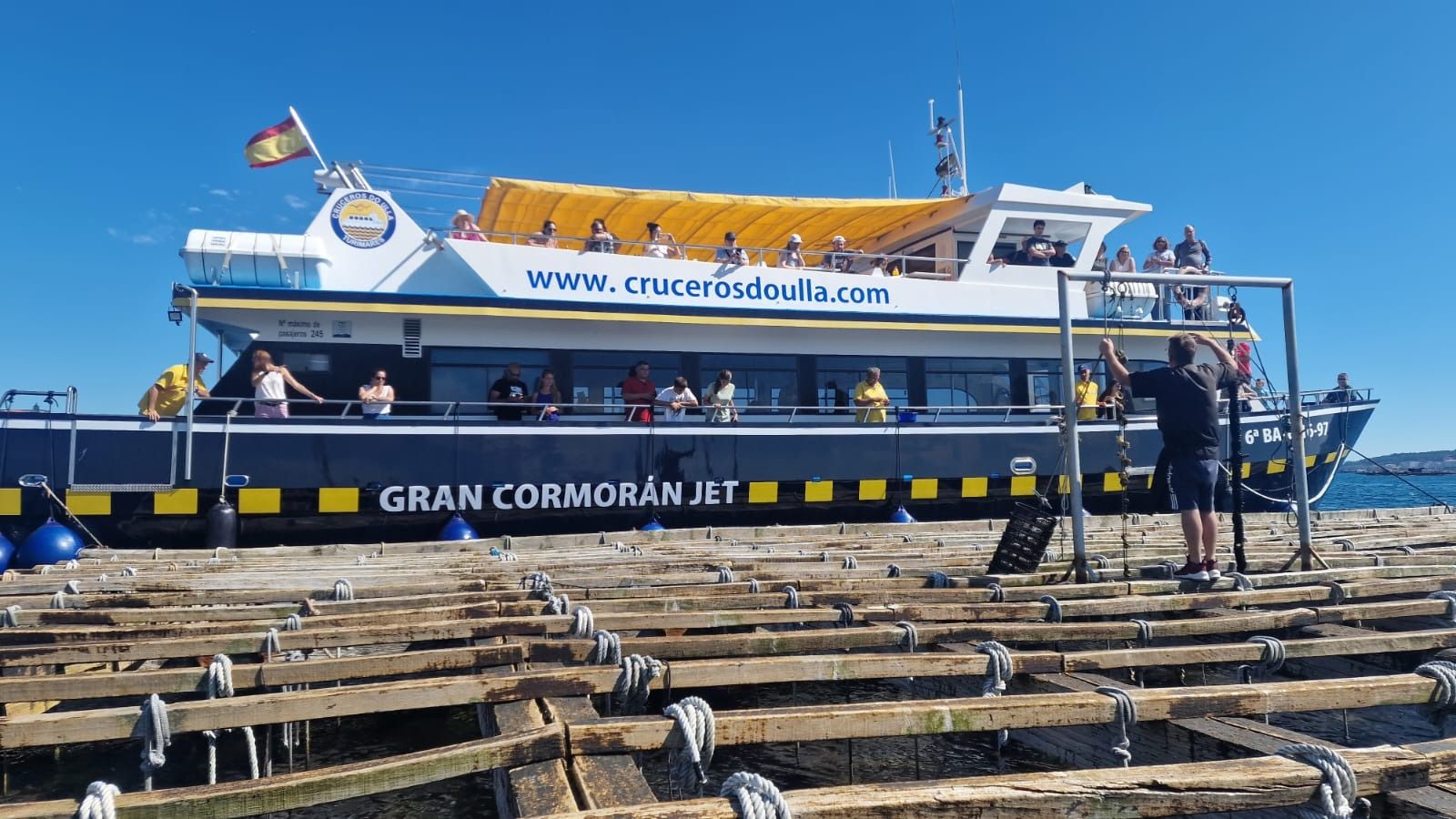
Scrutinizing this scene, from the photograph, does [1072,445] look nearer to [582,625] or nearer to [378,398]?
[582,625]

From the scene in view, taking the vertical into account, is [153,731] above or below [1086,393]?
below

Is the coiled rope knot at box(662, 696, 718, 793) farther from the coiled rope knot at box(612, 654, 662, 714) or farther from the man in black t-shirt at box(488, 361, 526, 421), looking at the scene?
the man in black t-shirt at box(488, 361, 526, 421)

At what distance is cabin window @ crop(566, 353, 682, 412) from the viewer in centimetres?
1098

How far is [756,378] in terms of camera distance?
1162 cm

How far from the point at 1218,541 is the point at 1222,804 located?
6443mm

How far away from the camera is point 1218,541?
760cm

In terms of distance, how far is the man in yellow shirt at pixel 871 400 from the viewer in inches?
444

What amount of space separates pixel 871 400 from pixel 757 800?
982 centimetres

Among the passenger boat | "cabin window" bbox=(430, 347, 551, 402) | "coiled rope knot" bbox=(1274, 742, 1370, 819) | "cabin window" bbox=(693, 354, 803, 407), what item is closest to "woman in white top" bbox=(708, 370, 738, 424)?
the passenger boat

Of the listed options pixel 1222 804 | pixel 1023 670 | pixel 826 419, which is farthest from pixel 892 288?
pixel 1222 804

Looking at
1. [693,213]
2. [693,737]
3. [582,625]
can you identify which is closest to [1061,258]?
[693,213]

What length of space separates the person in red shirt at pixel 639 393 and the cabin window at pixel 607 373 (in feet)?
1.04

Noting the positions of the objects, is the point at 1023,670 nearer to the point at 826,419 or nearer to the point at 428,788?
the point at 428,788

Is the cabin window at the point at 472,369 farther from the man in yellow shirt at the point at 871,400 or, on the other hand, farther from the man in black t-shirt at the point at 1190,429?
the man in black t-shirt at the point at 1190,429
